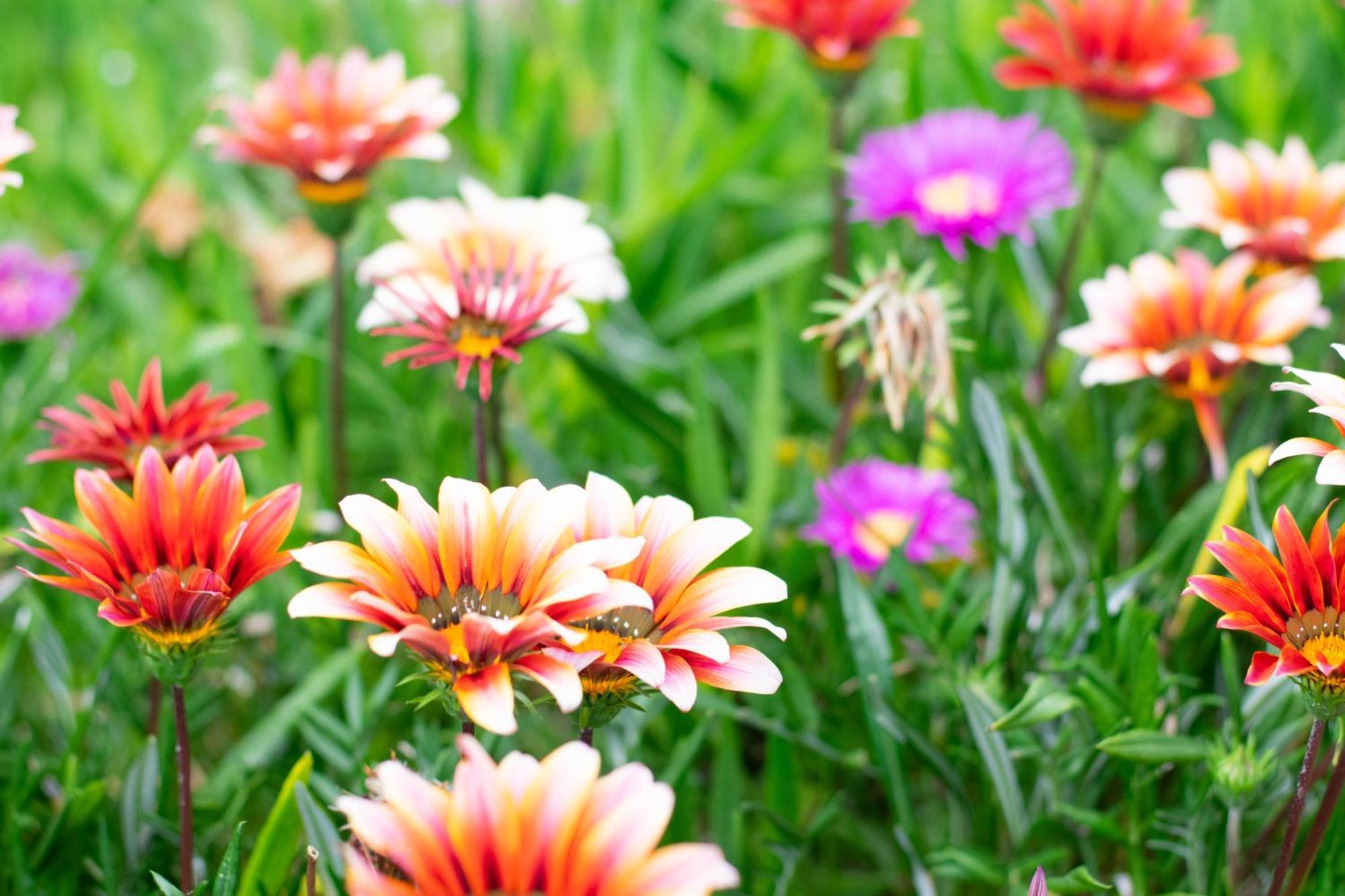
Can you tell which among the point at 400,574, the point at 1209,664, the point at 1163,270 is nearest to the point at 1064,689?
the point at 1209,664

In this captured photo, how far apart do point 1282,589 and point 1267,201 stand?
608 millimetres

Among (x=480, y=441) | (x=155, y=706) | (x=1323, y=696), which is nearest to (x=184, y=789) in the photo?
(x=155, y=706)

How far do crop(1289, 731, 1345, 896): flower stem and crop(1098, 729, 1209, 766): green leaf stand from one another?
10 centimetres

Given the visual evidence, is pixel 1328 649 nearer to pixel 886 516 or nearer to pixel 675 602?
pixel 675 602

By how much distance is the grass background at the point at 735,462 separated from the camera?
0.95 metres

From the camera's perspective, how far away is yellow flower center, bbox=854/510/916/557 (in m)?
1.12

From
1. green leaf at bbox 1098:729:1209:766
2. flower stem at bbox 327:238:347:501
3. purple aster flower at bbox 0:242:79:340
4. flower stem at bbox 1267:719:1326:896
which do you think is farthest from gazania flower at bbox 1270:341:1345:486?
purple aster flower at bbox 0:242:79:340

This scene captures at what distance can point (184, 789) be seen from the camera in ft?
2.52

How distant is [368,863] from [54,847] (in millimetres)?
438

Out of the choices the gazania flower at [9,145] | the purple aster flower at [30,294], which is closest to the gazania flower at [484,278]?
the gazania flower at [9,145]

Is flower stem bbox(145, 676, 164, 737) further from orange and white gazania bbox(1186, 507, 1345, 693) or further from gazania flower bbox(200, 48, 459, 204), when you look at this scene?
orange and white gazania bbox(1186, 507, 1345, 693)

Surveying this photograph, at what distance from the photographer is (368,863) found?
0.63m

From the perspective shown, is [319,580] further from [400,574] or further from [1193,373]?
[1193,373]

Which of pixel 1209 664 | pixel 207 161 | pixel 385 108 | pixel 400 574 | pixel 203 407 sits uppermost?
pixel 207 161
